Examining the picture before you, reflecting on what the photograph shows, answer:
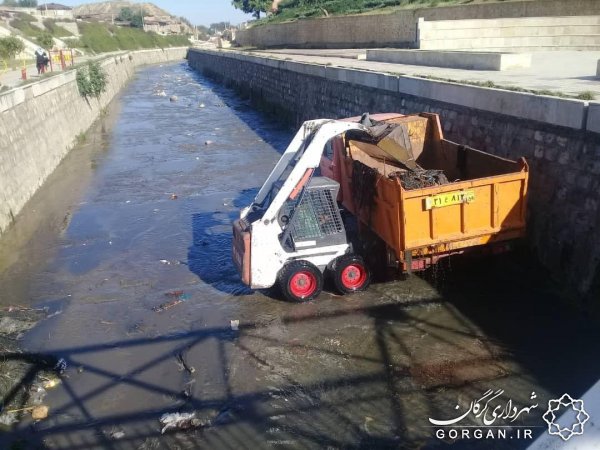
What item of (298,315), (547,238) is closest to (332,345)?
(298,315)

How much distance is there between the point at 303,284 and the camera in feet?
24.3

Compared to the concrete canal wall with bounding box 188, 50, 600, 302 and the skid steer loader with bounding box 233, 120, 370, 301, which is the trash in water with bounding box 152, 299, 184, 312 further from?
the concrete canal wall with bounding box 188, 50, 600, 302

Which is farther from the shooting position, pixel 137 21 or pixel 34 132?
pixel 137 21

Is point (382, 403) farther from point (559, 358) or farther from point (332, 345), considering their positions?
point (559, 358)

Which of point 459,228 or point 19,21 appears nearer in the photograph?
point 459,228

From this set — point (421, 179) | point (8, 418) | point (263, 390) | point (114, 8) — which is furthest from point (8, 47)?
point (114, 8)

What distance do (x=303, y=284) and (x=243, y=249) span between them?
92cm

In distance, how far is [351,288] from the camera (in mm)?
7488

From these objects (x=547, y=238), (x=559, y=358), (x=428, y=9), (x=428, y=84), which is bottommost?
(x=559, y=358)

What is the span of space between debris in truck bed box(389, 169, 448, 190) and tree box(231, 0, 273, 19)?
67.2 meters

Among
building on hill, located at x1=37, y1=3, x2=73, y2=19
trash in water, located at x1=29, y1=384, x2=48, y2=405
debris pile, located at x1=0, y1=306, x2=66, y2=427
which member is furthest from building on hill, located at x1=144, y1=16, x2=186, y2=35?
trash in water, located at x1=29, y1=384, x2=48, y2=405

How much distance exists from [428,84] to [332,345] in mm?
5790

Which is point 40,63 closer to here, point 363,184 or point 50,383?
point 363,184

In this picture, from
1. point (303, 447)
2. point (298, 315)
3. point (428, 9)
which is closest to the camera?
point (303, 447)
